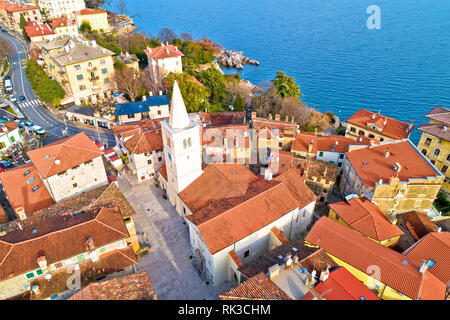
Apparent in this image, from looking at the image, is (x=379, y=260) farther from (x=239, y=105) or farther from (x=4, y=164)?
(x=4, y=164)

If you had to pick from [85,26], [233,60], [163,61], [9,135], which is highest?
[85,26]

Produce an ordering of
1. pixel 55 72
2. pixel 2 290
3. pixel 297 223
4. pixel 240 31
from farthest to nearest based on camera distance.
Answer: pixel 240 31 → pixel 55 72 → pixel 297 223 → pixel 2 290

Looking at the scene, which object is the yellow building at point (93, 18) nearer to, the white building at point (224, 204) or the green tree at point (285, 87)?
the green tree at point (285, 87)

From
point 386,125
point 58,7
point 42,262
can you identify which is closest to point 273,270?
point 42,262

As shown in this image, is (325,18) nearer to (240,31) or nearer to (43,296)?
(240,31)

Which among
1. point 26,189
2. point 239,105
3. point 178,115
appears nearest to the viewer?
point 178,115

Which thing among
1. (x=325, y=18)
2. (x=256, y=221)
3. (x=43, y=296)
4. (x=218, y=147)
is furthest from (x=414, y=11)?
(x=43, y=296)

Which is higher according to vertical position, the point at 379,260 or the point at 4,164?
the point at 379,260
